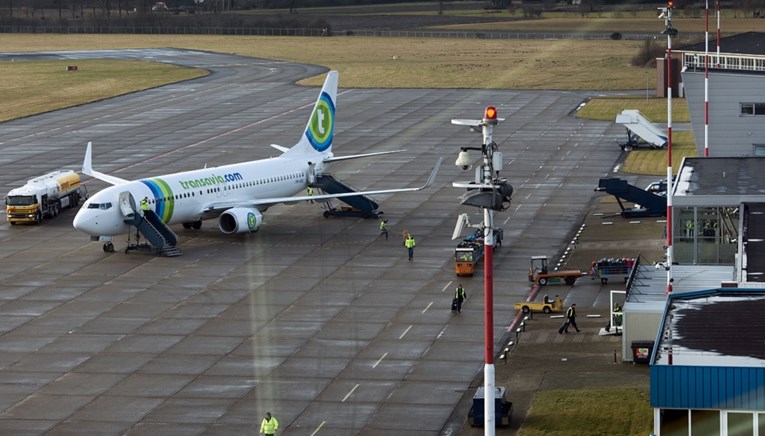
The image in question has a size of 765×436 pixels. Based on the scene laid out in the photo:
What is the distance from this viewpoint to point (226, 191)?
8738 centimetres

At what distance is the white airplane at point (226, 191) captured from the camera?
8112 cm

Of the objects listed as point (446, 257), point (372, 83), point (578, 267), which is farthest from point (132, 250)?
point (372, 83)

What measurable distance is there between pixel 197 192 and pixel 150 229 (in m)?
4.93

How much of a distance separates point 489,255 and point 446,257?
44.2m

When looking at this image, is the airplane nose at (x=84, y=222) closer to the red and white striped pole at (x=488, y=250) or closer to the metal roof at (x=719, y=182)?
the metal roof at (x=719, y=182)

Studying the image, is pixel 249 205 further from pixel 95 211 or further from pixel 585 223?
pixel 585 223

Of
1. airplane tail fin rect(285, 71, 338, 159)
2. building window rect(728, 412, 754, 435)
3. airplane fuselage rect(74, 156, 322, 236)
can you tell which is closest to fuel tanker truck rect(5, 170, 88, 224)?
airplane fuselage rect(74, 156, 322, 236)

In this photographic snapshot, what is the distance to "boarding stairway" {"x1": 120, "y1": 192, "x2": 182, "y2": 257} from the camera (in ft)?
267

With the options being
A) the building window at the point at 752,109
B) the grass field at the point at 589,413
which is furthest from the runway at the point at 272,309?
the building window at the point at 752,109

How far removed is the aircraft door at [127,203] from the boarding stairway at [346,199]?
16.2 metres

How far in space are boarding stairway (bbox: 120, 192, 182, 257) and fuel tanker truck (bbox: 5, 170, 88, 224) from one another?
13.3m

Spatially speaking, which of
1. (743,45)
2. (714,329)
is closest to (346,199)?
(743,45)

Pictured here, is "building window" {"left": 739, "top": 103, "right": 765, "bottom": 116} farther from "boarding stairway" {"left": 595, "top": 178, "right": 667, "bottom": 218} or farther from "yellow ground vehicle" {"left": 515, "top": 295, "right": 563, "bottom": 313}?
"yellow ground vehicle" {"left": 515, "top": 295, "right": 563, "bottom": 313}

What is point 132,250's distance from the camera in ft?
271
